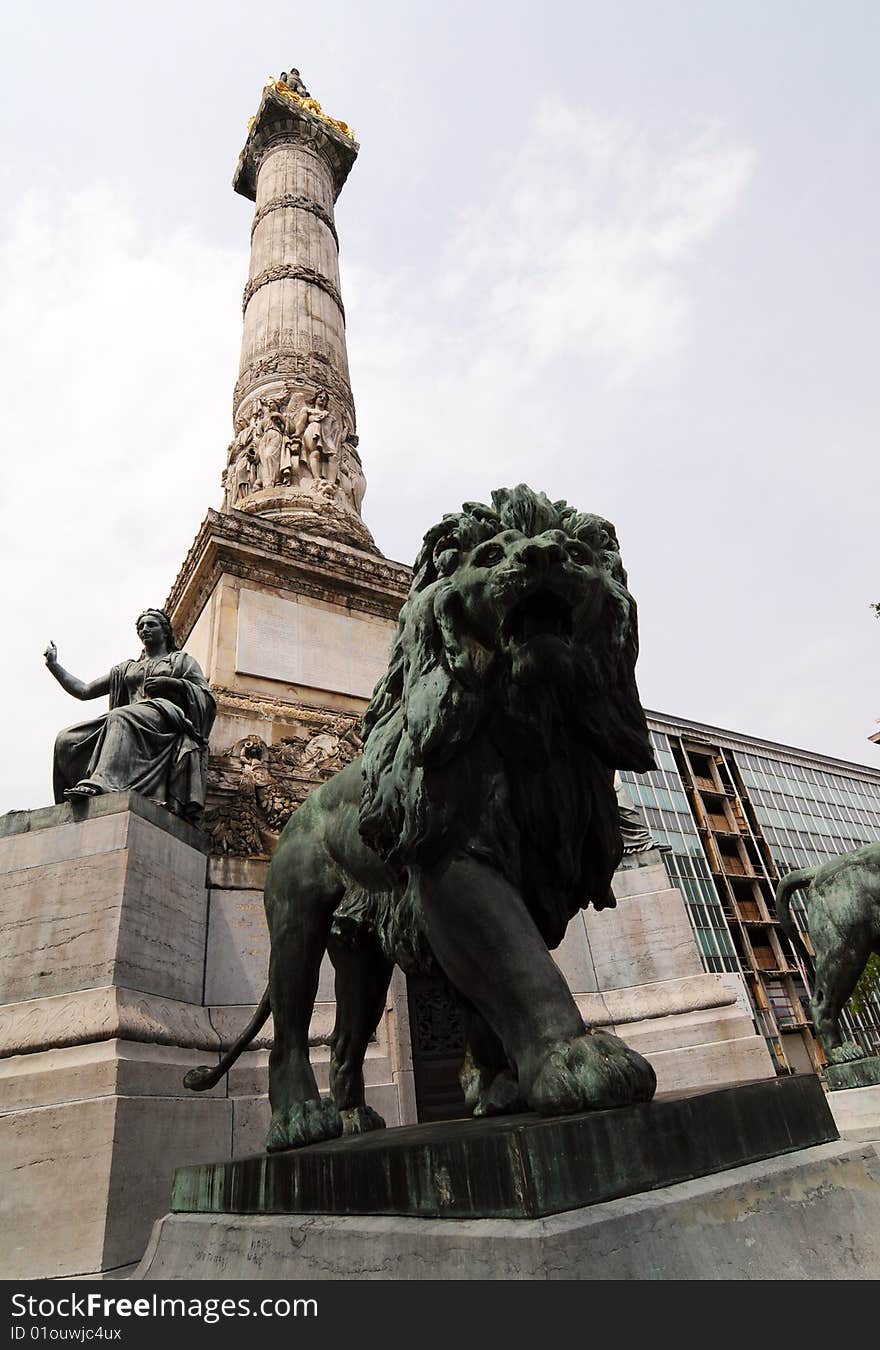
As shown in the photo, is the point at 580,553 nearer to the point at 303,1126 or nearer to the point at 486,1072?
the point at 486,1072

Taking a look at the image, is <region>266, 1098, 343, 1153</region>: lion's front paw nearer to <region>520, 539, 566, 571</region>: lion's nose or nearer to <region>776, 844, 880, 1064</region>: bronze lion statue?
<region>520, 539, 566, 571</region>: lion's nose

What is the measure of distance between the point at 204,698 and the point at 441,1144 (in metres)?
5.19

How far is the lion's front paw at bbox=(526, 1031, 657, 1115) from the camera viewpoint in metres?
1.75

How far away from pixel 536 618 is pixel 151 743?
4592 mm

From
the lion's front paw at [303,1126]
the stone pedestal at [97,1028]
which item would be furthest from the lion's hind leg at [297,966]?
the stone pedestal at [97,1028]

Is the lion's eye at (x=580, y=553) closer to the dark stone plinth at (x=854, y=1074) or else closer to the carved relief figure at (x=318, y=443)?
the dark stone plinth at (x=854, y=1074)

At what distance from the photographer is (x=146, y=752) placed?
5902mm

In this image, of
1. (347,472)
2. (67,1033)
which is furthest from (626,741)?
(347,472)

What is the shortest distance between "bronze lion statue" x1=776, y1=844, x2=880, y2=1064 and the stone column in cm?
701

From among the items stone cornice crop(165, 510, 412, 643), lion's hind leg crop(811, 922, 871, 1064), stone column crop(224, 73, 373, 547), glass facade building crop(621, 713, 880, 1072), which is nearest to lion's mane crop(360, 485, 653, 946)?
lion's hind leg crop(811, 922, 871, 1064)

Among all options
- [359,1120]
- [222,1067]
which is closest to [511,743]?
[359,1120]

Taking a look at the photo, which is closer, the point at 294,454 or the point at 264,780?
the point at 264,780
